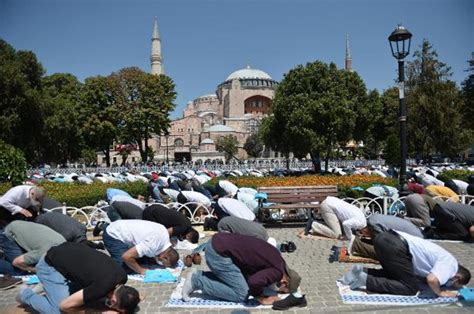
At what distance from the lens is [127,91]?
38281 millimetres

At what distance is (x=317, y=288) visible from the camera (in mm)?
5047

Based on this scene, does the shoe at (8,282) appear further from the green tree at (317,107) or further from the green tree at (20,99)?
the green tree at (20,99)

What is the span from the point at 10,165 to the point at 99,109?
2738 cm

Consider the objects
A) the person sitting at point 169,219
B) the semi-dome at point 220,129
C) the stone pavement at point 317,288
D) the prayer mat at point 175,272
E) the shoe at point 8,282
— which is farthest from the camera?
the semi-dome at point 220,129

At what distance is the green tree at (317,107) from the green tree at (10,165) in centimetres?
1533

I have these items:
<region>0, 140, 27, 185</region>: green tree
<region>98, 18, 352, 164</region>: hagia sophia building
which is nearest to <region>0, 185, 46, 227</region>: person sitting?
<region>0, 140, 27, 185</region>: green tree

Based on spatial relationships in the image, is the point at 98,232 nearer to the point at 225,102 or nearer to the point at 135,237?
the point at 135,237

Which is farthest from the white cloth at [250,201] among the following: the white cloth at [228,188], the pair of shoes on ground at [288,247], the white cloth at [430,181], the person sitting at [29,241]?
the white cloth at [430,181]

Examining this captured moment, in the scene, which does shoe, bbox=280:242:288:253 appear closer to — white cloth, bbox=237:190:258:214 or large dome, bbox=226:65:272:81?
white cloth, bbox=237:190:258:214

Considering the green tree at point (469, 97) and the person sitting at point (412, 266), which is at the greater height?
the green tree at point (469, 97)

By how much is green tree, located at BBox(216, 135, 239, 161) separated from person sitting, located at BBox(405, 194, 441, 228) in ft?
217

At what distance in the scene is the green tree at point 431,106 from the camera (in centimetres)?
Answer: 3031

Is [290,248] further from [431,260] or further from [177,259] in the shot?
[431,260]

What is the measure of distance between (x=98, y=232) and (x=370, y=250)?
18.3 ft
